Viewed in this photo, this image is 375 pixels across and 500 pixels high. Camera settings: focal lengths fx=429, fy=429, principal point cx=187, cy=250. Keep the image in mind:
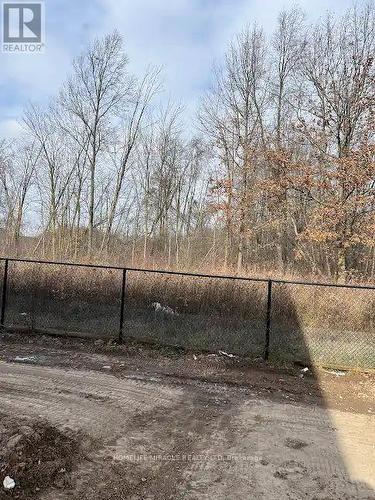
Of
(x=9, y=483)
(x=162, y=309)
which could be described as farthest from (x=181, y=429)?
(x=162, y=309)

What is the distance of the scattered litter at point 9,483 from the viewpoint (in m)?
3.05

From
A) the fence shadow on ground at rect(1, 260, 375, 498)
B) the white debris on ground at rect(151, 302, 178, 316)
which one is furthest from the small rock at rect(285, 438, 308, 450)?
the white debris on ground at rect(151, 302, 178, 316)

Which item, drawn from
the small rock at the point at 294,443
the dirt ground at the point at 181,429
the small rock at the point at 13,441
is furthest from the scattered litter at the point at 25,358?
the small rock at the point at 294,443

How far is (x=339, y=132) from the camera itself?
17250mm

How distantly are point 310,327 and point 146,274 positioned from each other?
12.9ft

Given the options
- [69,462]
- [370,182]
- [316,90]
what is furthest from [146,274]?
[316,90]

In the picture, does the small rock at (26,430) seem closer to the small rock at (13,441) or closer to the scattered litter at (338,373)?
the small rock at (13,441)

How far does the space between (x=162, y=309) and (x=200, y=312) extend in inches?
36.5

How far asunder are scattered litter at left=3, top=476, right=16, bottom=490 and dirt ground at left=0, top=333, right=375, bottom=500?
4 cm

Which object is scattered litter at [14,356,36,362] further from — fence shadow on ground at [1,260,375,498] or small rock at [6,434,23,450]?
small rock at [6,434,23,450]

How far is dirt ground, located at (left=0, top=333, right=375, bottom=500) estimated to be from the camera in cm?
329

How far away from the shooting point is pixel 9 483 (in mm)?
3086

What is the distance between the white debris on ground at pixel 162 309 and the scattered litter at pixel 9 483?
20.1ft

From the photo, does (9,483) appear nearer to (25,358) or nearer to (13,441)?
(13,441)
